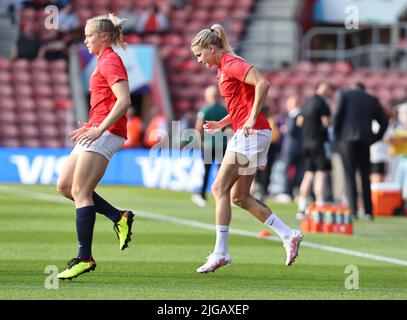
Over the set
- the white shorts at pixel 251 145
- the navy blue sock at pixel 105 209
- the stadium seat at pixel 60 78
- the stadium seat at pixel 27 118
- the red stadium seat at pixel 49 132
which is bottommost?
the red stadium seat at pixel 49 132

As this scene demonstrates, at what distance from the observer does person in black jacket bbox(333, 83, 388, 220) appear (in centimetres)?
1841

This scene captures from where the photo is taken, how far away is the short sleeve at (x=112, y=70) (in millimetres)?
10180

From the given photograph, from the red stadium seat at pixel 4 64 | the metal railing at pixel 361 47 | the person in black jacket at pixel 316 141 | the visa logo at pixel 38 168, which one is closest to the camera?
the person in black jacket at pixel 316 141

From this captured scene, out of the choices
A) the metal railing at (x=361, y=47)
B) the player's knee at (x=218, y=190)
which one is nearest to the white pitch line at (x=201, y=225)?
the player's knee at (x=218, y=190)

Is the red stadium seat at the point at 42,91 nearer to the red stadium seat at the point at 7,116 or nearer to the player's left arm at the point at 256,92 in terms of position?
the red stadium seat at the point at 7,116

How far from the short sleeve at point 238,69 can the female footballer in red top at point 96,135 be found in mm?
976

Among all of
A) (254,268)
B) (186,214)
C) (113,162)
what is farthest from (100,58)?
(113,162)

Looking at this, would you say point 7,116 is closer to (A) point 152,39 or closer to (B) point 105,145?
(A) point 152,39

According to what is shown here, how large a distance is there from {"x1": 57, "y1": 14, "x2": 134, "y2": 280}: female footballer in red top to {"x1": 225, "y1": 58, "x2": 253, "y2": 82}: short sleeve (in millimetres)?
976

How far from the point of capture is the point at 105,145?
1028 centimetres

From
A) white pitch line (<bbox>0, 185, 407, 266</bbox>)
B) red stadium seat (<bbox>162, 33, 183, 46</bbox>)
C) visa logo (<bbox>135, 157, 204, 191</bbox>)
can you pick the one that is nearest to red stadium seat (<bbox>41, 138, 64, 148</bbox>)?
visa logo (<bbox>135, 157, 204, 191</bbox>)

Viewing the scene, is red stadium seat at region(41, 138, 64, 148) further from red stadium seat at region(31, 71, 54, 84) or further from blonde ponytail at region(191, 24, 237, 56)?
blonde ponytail at region(191, 24, 237, 56)

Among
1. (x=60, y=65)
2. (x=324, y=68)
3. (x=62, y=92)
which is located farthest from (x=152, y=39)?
(x=324, y=68)

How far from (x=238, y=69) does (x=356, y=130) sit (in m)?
7.98
